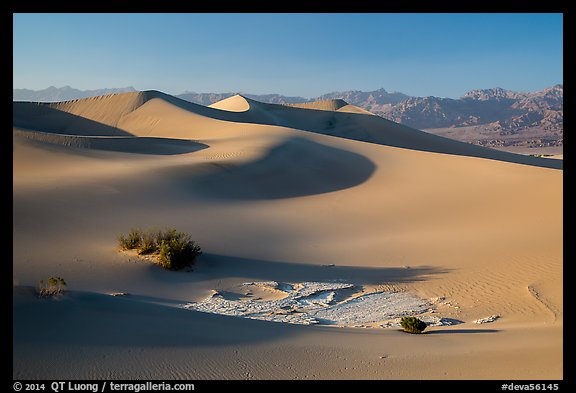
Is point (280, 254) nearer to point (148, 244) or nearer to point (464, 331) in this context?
point (148, 244)

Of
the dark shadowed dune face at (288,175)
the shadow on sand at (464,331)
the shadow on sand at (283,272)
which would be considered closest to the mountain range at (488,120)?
the dark shadowed dune face at (288,175)

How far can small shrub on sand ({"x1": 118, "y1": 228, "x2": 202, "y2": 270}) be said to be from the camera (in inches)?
421

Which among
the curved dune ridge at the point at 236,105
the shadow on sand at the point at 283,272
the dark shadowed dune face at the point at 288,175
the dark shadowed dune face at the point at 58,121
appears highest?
the curved dune ridge at the point at 236,105

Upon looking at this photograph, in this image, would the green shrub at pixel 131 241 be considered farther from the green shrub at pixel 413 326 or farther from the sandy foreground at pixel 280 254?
the green shrub at pixel 413 326

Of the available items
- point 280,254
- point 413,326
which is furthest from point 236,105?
point 413,326

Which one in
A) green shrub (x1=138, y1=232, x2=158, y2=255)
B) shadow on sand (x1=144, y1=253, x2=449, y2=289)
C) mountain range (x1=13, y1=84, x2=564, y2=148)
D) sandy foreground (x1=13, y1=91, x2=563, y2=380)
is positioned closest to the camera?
sandy foreground (x1=13, y1=91, x2=563, y2=380)

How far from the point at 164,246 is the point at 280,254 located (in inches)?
138

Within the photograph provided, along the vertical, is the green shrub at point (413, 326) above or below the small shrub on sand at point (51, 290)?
below

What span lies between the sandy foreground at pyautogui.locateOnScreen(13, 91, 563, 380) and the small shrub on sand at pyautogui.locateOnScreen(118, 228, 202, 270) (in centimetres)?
32

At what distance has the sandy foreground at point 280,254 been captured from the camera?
5.00 m

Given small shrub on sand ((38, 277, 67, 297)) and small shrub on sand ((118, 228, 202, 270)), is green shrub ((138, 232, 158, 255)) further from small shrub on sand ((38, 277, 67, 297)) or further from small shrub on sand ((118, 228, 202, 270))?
small shrub on sand ((38, 277, 67, 297))

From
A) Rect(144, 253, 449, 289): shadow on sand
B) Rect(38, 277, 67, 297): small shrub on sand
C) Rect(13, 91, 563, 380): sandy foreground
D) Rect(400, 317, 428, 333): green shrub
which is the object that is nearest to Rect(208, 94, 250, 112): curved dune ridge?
Rect(13, 91, 563, 380): sandy foreground

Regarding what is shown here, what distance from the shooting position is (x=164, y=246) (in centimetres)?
1071

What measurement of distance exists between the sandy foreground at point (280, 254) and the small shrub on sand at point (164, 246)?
1.06 ft
